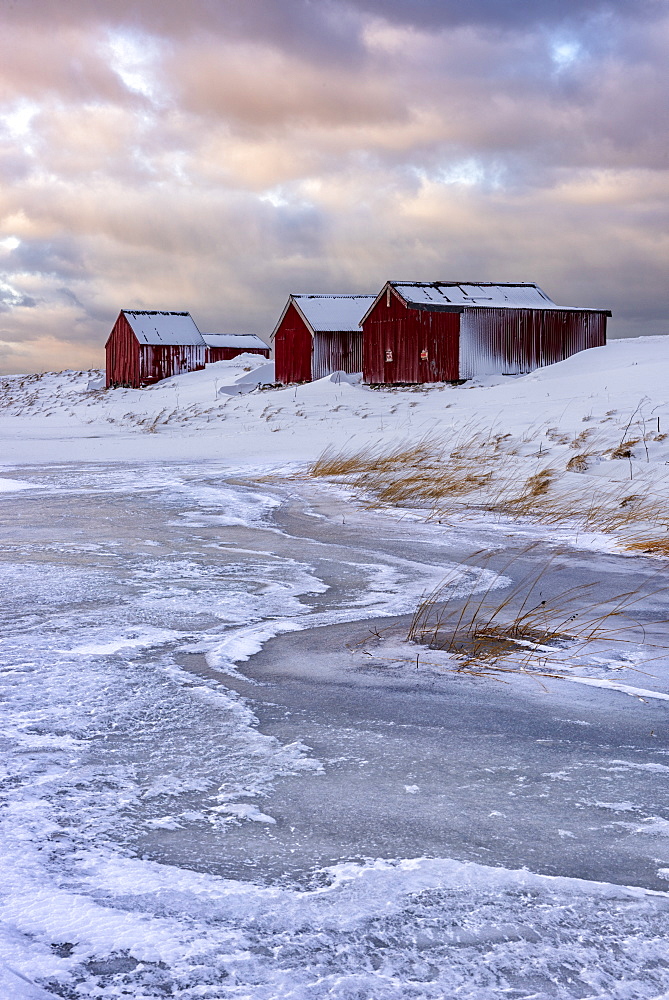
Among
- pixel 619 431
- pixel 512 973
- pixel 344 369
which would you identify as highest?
pixel 344 369

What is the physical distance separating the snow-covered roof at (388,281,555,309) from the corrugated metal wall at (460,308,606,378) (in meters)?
0.42

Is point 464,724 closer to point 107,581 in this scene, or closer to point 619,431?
point 107,581

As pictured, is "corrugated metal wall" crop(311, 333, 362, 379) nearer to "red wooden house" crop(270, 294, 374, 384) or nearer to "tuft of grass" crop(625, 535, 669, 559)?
"red wooden house" crop(270, 294, 374, 384)

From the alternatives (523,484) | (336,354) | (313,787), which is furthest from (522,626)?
(336,354)

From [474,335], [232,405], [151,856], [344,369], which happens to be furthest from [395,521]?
[344,369]

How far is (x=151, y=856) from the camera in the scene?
185cm

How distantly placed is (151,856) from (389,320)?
26147 mm

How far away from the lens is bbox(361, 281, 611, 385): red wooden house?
83.5ft

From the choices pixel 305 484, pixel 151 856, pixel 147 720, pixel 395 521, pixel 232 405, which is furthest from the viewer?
pixel 232 405

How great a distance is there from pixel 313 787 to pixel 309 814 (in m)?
0.14

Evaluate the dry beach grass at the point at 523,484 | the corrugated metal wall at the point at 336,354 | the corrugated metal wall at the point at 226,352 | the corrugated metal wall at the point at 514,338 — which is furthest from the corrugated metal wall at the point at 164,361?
the dry beach grass at the point at 523,484

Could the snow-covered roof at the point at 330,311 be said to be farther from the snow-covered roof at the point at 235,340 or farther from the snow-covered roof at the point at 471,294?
the snow-covered roof at the point at 235,340

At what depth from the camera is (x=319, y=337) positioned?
31.1m

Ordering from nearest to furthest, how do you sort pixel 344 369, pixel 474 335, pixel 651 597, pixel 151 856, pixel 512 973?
pixel 512 973 < pixel 151 856 < pixel 651 597 < pixel 474 335 < pixel 344 369
